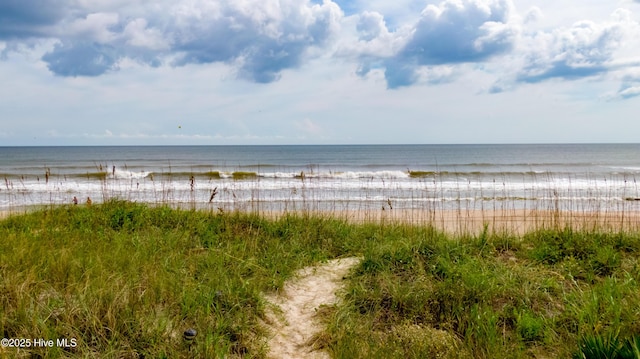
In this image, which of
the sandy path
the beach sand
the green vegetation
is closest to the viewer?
the green vegetation

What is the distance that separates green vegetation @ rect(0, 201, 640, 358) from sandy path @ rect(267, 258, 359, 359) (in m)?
0.19

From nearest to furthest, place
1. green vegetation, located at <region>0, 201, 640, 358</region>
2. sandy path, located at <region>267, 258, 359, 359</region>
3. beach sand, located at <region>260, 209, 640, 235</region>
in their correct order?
green vegetation, located at <region>0, 201, 640, 358</region>, sandy path, located at <region>267, 258, 359, 359</region>, beach sand, located at <region>260, 209, 640, 235</region>

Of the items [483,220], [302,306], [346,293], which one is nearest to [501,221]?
[483,220]

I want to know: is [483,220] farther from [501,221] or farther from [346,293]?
[346,293]

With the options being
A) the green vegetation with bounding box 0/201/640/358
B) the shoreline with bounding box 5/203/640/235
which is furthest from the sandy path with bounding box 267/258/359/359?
the shoreline with bounding box 5/203/640/235

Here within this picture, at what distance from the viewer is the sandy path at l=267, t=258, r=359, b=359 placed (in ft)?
15.6

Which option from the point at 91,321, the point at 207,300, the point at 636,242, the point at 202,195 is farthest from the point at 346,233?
the point at 202,195

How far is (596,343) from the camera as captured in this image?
3646mm

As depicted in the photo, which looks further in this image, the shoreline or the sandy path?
the shoreline

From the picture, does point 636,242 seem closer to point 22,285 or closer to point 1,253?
point 22,285

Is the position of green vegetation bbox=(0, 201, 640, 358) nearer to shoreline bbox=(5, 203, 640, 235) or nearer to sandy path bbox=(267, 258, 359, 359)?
sandy path bbox=(267, 258, 359, 359)

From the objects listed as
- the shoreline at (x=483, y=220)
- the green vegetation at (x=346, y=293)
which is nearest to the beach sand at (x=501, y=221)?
the shoreline at (x=483, y=220)

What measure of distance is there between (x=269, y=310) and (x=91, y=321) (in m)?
1.89

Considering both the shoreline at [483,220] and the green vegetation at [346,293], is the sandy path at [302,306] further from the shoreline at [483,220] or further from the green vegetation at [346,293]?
the shoreline at [483,220]
